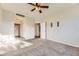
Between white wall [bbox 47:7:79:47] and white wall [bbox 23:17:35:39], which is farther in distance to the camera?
white wall [bbox 23:17:35:39]


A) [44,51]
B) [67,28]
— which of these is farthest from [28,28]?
[44,51]

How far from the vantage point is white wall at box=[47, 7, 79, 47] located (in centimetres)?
481

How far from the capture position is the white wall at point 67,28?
4814 millimetres

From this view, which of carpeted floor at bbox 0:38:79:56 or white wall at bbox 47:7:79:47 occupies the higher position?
white wall at bbox 47:7:79:47

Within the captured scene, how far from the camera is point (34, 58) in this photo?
1304mm

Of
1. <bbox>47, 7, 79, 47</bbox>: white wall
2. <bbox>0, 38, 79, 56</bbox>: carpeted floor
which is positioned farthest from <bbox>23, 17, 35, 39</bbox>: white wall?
<bbox>0, 38, 79, 56</bbox>: carpeted floor

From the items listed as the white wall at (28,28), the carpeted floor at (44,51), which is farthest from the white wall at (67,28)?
the white wall at (28,28)

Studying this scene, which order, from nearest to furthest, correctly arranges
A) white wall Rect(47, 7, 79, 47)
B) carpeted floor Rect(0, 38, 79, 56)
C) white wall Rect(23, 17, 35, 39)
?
1. carpeted floor Rect(0, 38, 79, 56)
2. white wall Rect(47, 7, 79, 47)
3. white wall Rect(23, 17, 35, 39)

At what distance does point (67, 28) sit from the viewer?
17.7ft

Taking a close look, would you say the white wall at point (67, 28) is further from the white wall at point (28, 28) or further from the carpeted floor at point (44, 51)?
the white wall at point (28, 28)

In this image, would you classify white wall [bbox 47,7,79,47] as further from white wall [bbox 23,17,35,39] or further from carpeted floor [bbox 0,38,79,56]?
white wall [bbox 23,17,35,39]

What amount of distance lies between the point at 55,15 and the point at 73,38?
2.23m

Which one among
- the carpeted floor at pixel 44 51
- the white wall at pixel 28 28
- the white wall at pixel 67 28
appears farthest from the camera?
the white wall at pixel 28 28

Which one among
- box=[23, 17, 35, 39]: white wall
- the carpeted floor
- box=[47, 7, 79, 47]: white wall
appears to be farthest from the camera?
box=[23, 17, 35, 39]: white wall
